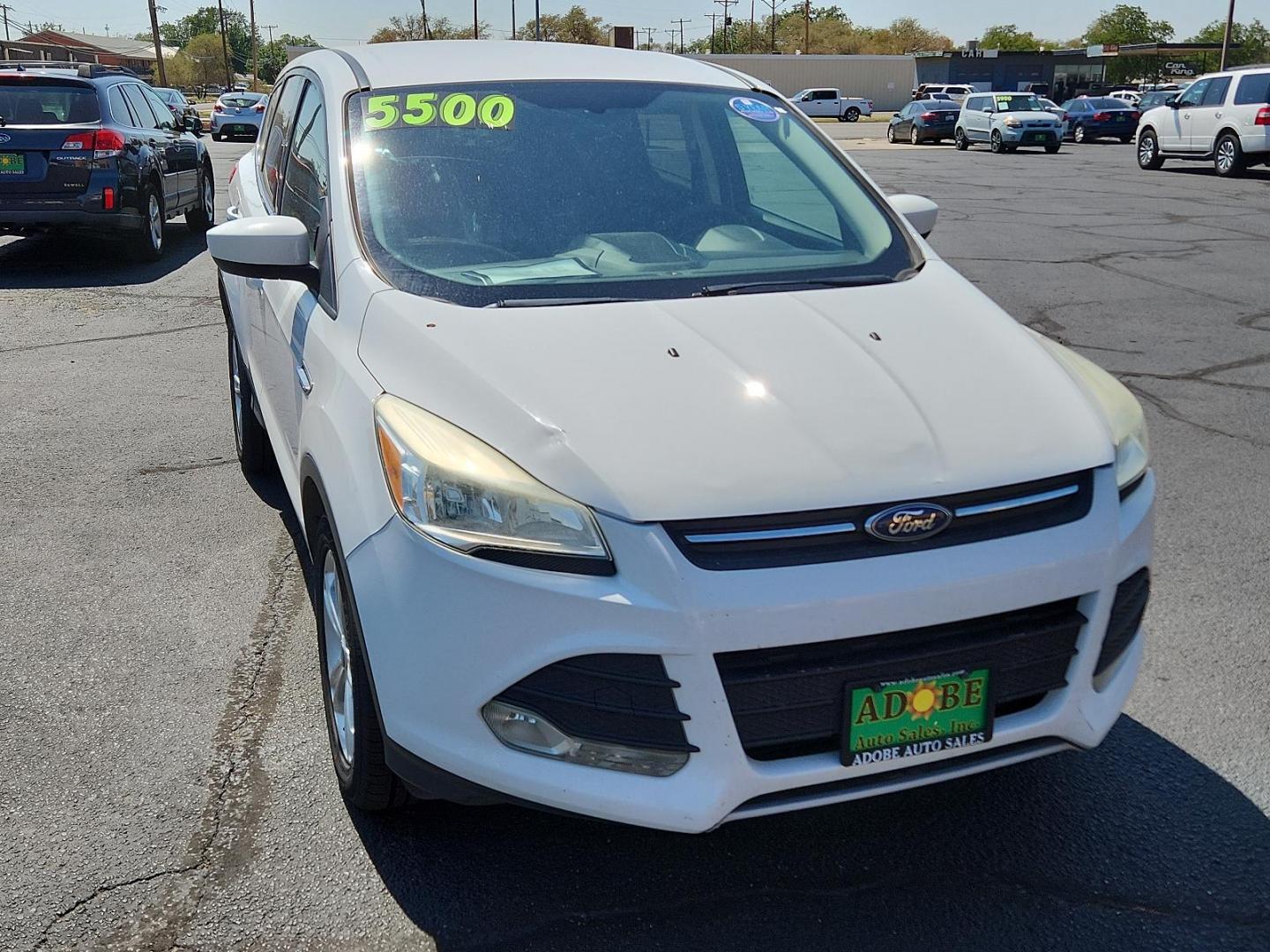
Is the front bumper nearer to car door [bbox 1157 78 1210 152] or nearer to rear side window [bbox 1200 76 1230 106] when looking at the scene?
rear side window [bbox 1200 76 1230 106]

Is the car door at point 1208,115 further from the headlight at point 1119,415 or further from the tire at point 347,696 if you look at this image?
the tire at point 347,696

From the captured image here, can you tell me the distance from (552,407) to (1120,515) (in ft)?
4.02

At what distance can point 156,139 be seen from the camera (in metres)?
12.2

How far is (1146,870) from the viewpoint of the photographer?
2770 millimetres

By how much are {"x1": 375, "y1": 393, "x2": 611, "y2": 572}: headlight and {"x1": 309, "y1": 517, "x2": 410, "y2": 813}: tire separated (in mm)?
326

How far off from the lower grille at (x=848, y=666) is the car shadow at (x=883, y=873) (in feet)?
1.61

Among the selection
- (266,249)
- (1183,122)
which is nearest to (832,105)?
(1183,122)

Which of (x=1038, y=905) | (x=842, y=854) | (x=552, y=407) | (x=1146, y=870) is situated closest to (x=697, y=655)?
(x=552, y=407)

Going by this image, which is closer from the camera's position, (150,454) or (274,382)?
(274,382)

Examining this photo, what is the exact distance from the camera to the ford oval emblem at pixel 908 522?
2.35 meters

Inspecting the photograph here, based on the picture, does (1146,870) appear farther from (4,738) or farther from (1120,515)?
(4,738)

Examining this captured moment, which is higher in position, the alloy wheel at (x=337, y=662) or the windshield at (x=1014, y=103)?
the windshield at (x=1014, y=103)

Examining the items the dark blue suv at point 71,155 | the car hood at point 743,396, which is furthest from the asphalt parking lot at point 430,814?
the dark blue suv at point 71,155

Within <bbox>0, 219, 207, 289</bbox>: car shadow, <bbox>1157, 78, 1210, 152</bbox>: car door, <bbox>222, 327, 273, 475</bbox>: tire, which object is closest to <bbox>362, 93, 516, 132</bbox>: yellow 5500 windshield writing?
<bbox>222, 327, 273, 475</bbox>: tire
